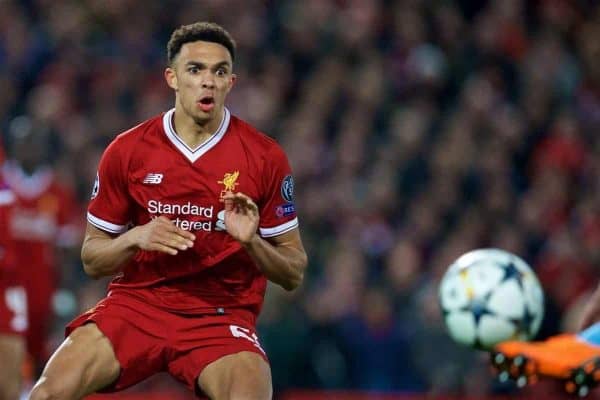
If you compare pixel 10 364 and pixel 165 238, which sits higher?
pixel 165 238

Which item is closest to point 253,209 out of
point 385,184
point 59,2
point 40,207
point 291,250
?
point 291,250

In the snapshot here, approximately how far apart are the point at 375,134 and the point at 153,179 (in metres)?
6.06

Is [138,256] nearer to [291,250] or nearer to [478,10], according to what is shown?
[291,250]

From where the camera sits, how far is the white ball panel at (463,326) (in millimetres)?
6777

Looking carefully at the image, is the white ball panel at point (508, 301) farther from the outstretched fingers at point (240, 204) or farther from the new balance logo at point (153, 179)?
the new balance logo at point (153, 179)

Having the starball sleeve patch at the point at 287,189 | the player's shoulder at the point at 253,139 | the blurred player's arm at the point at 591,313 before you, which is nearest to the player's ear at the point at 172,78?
the player's shoulder at the point at 253,139

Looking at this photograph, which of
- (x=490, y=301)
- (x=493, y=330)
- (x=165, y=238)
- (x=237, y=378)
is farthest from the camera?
(x=490, y=301)

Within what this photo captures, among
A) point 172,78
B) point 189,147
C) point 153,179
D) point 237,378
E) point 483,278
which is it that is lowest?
point 237,378

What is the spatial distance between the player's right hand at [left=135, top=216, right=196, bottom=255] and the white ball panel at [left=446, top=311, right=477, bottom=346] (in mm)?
1820

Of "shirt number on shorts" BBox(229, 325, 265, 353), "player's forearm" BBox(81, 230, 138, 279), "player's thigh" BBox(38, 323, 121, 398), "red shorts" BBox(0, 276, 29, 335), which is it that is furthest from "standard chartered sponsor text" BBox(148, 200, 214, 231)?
"red shorts" BBox(0, 276, 29, 335)

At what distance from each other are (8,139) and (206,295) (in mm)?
5368

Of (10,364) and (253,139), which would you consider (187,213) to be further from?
(10,364)

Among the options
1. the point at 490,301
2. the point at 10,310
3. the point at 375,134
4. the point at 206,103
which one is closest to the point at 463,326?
the point at 490,301

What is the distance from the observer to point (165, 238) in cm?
548
